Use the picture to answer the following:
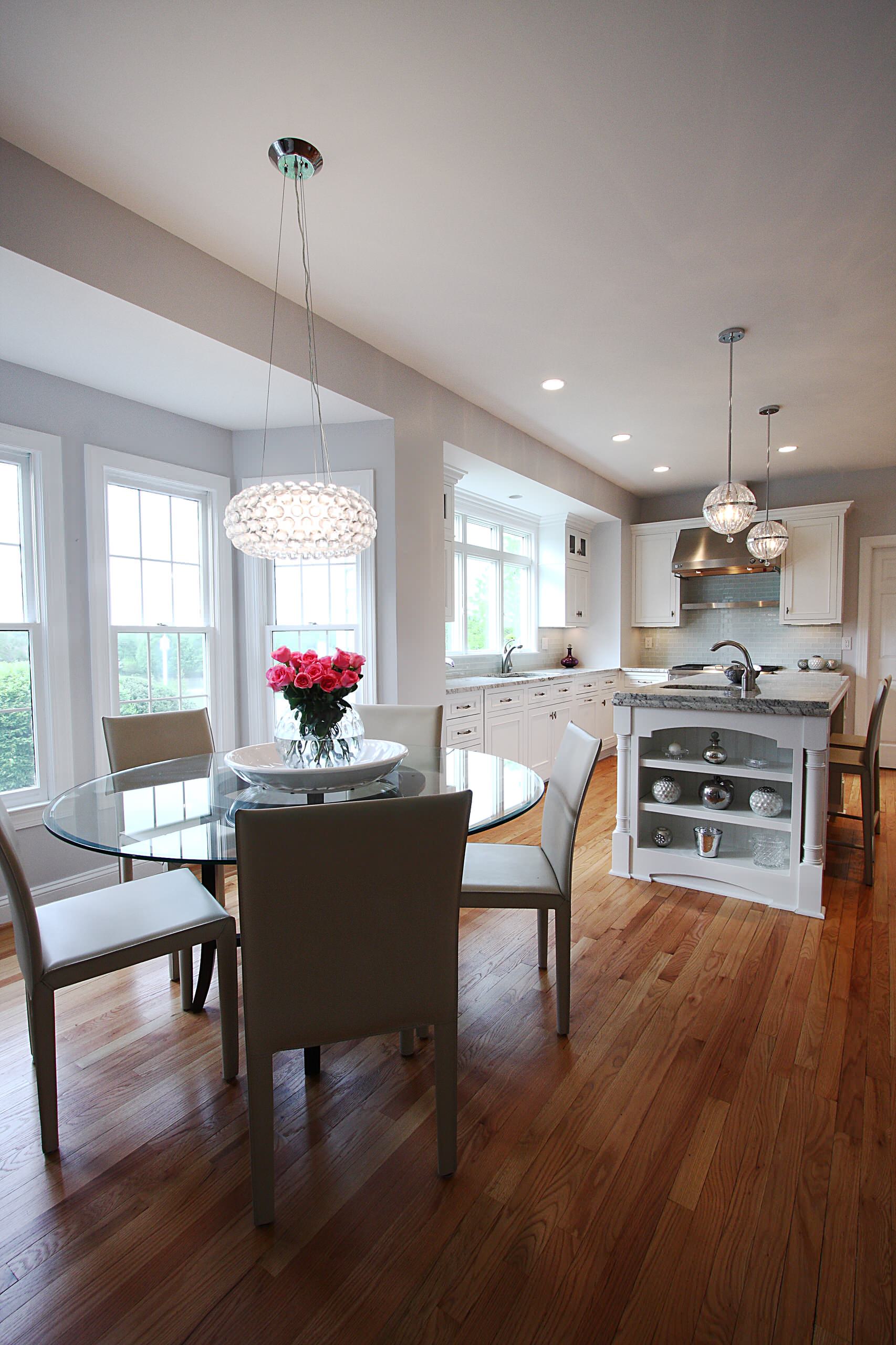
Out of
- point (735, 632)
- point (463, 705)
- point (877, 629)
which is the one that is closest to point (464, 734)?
point (463, 705)

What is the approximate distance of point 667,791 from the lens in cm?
325

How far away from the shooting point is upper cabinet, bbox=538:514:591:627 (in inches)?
256

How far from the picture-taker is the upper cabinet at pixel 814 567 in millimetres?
6035

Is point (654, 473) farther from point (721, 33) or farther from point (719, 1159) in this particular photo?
point (719, 1159)

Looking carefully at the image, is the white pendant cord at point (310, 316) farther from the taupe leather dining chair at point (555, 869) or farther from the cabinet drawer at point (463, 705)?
the taupe leather dining chair at point (555, 869)

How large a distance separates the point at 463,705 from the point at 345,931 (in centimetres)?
302

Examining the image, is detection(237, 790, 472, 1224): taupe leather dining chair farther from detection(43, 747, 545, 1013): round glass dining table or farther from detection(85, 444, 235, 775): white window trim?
detection(85, 444, 235, 775): white window trim

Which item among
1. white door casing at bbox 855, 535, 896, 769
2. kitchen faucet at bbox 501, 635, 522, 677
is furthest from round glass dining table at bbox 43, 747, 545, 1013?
white door casing at bbox 855, 535, 896, 769

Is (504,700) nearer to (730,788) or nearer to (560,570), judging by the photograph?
(730,788)

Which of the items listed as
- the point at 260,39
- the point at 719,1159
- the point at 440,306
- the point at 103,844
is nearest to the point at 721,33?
the point at 260,39

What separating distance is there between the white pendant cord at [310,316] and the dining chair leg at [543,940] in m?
1.93

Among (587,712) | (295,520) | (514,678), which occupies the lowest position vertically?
(587,712)

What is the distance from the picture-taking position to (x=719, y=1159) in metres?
1.57

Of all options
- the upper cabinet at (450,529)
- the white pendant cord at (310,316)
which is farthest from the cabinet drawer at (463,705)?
the white pendant cord at (310,316)
